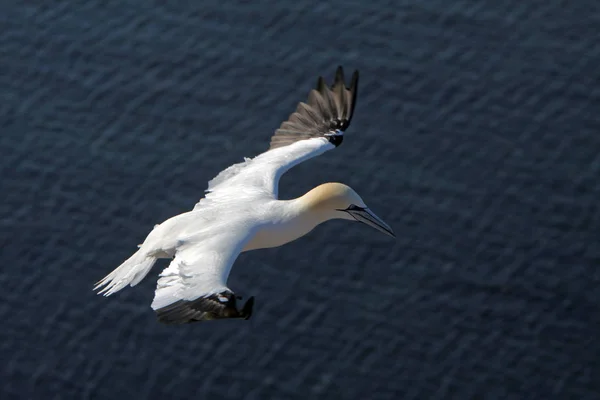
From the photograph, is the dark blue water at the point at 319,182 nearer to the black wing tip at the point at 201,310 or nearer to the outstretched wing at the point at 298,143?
the outstretched wing at the point at 298,143

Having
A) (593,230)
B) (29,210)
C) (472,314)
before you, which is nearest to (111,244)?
(29,210)

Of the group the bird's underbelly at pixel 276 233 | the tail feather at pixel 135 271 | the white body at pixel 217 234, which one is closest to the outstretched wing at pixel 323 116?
the white body at pixel 217 234

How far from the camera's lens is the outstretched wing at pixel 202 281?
782 inches

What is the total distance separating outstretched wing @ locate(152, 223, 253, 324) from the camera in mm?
19859

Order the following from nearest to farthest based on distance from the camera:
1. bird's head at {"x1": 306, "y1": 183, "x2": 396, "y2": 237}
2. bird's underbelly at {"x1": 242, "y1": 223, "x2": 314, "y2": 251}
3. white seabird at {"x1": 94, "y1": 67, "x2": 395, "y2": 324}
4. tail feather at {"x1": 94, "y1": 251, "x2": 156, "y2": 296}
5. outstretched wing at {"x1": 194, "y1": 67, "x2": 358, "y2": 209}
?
white seabird at {"x1": 94, "y1": 67, "x2": 395, "y2": 324}
bird's underbelly at {"x1": 242, "y1": 223, "x2": 314, "y2": 251}
tail feather at {"x1": 94, "y1": 251, "x2": 156, "y2": 296}
bird's head at {"x1": 306, "y1": 183, "x2": 396, "y2": 237}
outstretched wing at {"x1": 194, "y1": 67, "x2": 358, "y2": 209}

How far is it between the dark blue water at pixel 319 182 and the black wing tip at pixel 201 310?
1101 centimetres

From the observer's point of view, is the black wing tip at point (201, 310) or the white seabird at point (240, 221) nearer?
the black wing tip at point (201, 310)

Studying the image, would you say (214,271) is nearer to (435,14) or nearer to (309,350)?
(309,350)

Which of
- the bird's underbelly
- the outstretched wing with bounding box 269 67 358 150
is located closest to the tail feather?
the bird's underbelly

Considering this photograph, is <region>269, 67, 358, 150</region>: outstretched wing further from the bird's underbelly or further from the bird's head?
the bird's underbelly

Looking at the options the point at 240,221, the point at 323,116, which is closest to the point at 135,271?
the point at 240,221

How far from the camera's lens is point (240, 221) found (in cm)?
2259

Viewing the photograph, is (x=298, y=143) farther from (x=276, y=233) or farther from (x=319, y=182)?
(x=319, y=182)

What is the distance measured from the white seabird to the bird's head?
0.02 m
